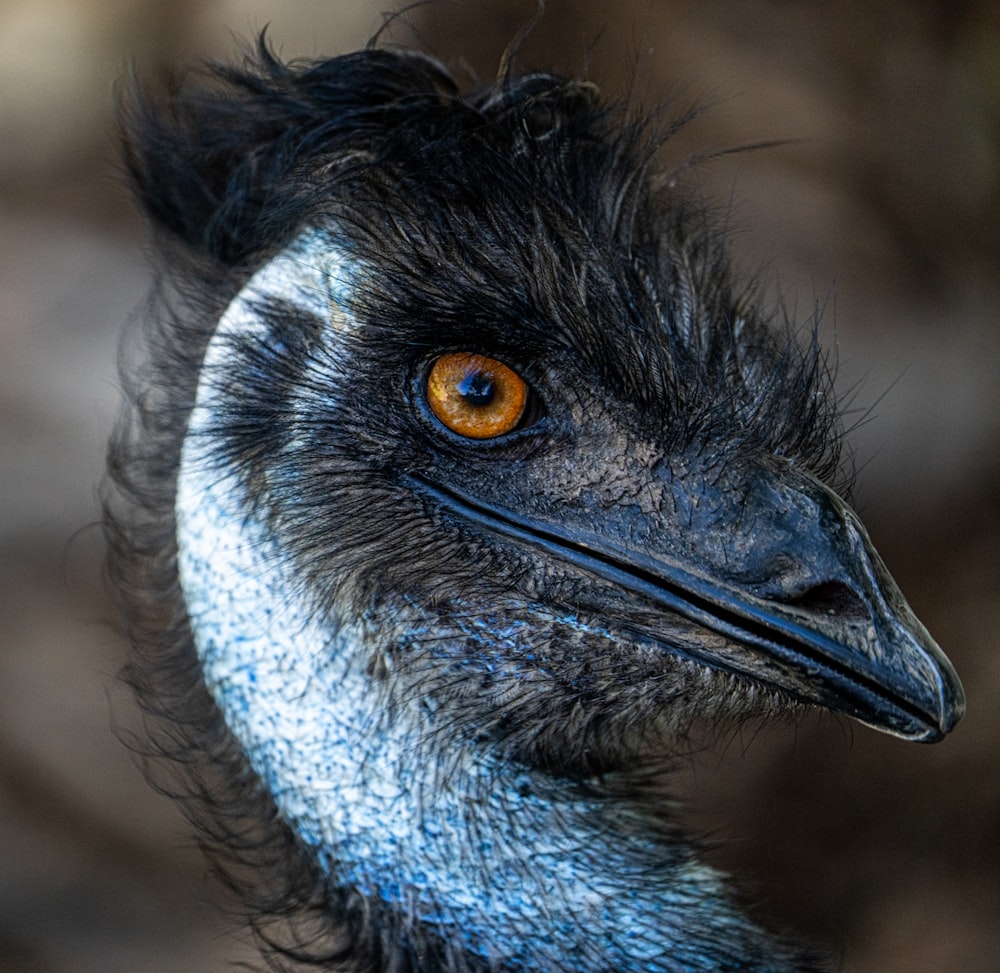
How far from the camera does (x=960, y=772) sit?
3.75 meters

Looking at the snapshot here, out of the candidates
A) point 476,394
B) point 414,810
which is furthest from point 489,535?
point 414,810

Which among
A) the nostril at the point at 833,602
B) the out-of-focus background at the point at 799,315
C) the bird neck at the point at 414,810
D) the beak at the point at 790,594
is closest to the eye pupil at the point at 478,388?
the beak at the point at 790,594

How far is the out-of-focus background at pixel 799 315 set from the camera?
11.7ft

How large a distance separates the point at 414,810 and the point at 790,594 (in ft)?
1.78

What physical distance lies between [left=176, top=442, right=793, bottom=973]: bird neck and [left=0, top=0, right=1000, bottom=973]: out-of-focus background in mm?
2008

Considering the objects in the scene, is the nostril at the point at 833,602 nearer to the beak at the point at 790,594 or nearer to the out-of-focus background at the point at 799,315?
the beak at the point at 790,594

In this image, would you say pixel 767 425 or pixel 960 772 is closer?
pixel 767 425

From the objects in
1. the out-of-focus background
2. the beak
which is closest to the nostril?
the beak

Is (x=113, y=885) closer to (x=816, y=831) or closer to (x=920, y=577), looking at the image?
(x=816, y=831)

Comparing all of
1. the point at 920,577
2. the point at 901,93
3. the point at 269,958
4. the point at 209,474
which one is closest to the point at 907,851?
the point at 920,577

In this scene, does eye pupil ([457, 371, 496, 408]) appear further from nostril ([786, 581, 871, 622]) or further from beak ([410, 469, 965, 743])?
nostril ([786, 581, 871, 622])

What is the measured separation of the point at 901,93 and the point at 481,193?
8.86 ft

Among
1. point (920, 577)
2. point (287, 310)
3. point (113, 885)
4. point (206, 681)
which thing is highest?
point (287, 310)

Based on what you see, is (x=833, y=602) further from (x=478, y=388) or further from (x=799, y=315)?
(x=799, y=315)
